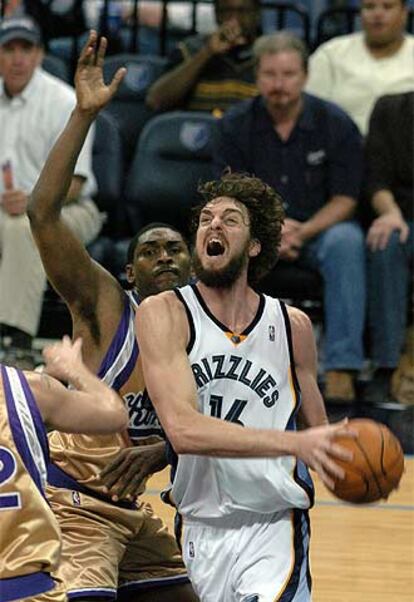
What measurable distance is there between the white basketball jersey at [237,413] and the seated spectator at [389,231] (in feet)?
12.4

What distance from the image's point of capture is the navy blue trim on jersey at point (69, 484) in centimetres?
485

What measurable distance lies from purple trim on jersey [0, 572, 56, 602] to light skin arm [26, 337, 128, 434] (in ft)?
1.15

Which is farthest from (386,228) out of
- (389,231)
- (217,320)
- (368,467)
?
(368,467)

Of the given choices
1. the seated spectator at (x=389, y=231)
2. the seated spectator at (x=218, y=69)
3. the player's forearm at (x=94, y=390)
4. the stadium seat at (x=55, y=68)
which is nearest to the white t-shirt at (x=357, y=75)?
the seated spectator at (x=389, y=231)

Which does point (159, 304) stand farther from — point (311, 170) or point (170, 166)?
point (170, 166)

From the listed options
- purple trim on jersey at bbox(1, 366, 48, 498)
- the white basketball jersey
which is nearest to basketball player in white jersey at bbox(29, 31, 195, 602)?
the white basketball jersey

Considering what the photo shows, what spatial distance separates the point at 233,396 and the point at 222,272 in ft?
1.20

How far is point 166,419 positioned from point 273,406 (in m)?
0.42

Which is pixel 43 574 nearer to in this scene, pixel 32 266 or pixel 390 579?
pixel 390 579

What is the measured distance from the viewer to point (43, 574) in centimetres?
358

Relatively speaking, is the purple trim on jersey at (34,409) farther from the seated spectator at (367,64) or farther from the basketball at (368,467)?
the seated spectator at (367,64)

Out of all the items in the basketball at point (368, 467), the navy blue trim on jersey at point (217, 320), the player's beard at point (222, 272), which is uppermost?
the player's beard at point (222, 272)

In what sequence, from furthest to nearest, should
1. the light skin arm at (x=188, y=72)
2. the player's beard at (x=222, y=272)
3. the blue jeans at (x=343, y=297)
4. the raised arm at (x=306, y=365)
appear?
the light skin arm at (x=188, y=72), the blue jeans at (x=343, y=297), the raised arm at (x=306, y=365), the player's beard at (x=222, y=272)

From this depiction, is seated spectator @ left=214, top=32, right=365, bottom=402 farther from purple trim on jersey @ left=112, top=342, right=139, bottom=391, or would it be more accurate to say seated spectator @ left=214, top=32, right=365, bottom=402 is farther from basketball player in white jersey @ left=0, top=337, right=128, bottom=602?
basketball player in white jersey @ left=0, top=337, right=128, bottom=602
